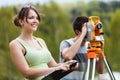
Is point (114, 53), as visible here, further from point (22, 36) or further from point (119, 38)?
point (22, 36)

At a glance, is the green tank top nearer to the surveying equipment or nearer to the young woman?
the young woman

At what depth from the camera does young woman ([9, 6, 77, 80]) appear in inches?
115

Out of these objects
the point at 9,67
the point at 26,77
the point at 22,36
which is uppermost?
the point at 22,36

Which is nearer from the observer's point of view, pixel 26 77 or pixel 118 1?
pixel 26 77

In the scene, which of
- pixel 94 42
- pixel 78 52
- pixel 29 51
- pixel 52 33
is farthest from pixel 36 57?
pixel 52 33

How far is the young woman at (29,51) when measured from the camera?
2.93 metres

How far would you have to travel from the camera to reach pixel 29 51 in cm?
298

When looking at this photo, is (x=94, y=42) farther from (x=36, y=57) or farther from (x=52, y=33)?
(x=52, y=33)

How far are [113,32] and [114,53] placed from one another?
2.24m

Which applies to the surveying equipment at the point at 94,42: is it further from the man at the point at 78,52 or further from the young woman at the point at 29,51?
the young woman at the point at 29,51

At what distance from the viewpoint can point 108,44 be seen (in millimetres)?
23438

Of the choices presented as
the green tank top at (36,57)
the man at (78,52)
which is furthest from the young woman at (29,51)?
the man at (78,52)

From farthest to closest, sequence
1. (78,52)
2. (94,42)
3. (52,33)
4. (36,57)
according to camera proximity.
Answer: (52,33)
(78,52)
(94,42)
(36,57)

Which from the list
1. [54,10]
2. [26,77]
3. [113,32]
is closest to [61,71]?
[26,77]
